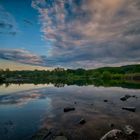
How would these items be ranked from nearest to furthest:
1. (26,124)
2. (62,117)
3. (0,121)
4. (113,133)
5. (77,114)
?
1. (113,133)
2. (26,124)
3. (0,121)
4. (62,117)
5. (77,114)

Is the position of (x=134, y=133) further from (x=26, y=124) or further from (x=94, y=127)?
(x=26, y=124)

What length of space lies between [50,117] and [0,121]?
635cm

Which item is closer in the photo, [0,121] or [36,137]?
[36,137]

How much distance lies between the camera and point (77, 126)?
1805 cm

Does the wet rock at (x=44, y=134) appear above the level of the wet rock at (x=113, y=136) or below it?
below

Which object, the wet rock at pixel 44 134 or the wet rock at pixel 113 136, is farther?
the wet rock at pixel 44 134

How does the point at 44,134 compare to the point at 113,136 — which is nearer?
the point at 113,136

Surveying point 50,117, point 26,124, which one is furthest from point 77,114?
point 26,124

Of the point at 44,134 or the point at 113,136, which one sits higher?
the point at 113,136

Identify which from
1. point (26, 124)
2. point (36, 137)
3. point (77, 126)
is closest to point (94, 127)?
point (77, 126)

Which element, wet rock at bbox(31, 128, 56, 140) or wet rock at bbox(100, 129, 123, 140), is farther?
wet rock at bbox(31, 128, 56, 140)

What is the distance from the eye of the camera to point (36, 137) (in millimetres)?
14422

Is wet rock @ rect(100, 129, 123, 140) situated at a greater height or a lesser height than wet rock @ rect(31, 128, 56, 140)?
greater

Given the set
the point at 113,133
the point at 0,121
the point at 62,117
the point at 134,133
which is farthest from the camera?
the point at 62,117
